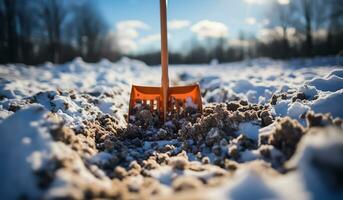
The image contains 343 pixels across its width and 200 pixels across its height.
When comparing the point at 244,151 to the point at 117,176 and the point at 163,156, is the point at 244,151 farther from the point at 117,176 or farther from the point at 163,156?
the point at 117,176

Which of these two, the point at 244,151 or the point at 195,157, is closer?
the point at 244,151

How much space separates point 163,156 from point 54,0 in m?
23.0

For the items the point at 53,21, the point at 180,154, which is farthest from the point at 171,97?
the point at 53,21

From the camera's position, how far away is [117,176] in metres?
2.15

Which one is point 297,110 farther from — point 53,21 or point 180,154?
point 53,21

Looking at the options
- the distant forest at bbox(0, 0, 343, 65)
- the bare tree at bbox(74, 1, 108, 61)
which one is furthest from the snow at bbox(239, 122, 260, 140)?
the bare tree at bbox(74, 1, 108, 61)

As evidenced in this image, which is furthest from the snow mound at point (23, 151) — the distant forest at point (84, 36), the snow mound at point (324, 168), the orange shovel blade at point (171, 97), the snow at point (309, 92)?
the distant forest at point (84, 36)

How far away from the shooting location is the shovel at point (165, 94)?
3.93 metres

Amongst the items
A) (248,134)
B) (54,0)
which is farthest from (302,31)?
(248,134)

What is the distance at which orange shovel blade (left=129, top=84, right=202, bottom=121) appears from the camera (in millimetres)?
3986

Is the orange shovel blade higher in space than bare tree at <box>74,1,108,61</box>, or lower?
lower

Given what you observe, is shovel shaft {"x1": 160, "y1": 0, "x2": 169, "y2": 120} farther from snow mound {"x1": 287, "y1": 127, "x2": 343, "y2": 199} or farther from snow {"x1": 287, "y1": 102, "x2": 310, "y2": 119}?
snow mound {"x1": 287, "y1": 127, "x2": 343, "y2": 199}

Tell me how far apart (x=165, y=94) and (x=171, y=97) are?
12 centimetres

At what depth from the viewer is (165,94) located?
398 centimetres
